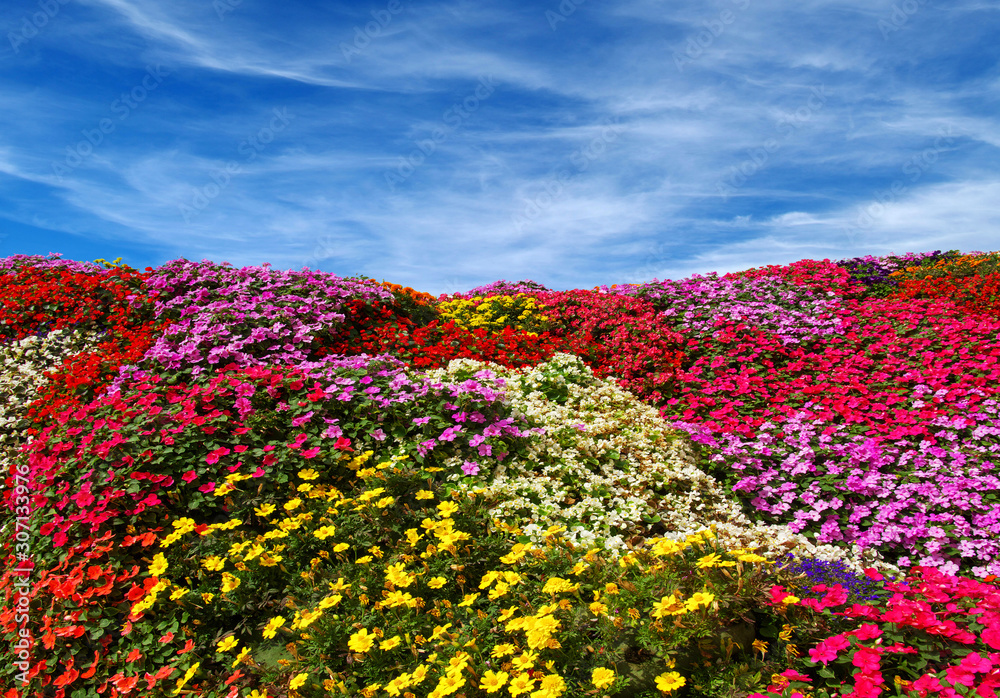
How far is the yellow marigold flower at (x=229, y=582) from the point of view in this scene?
3.81 meters

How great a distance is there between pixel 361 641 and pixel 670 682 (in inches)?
59.4

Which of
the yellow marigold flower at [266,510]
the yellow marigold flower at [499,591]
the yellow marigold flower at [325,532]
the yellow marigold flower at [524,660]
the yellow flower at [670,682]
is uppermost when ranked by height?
the yellow marigold flower at [266,510]

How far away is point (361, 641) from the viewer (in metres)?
3.05

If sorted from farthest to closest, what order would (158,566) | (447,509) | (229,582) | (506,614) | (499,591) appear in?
1. (158,566)
2. (447,509)
3. (229,582)
4. (499,591)
5. (506,614)

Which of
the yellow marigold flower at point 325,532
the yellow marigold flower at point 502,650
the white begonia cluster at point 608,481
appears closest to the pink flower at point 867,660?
the white begonia cluster at point 608,481

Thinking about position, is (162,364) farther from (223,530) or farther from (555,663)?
(555,663)

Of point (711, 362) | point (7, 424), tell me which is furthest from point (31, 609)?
point (711, 362)

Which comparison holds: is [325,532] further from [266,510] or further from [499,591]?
[499,591]

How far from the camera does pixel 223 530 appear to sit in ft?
15.1

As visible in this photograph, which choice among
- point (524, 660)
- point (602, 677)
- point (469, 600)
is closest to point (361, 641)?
point (469, 600)

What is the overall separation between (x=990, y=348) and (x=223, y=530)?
30.8 ft

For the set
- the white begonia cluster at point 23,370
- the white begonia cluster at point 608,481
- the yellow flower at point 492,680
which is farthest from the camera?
the white begonia cluster at point 23,370

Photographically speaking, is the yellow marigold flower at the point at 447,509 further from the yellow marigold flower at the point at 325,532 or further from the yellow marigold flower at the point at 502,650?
the yellow marigold flower at the point at 502,650

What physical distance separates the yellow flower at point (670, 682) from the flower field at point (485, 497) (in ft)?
0.04
